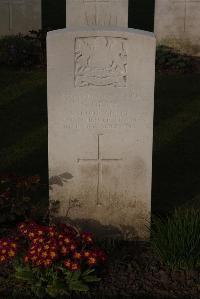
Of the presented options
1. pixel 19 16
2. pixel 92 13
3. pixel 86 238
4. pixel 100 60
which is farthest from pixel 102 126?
pixel 19 16

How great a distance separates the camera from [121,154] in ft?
18.2

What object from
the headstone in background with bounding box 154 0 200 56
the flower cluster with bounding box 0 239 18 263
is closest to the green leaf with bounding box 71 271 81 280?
the flower cluster with bounding box 0 239 18 263

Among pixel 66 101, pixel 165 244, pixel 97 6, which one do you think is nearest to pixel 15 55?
pixel 97 6

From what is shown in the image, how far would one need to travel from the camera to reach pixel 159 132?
862 cm

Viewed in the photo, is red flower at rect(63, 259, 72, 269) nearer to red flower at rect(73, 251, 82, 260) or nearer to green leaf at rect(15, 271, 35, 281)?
red flower at rect(73, 251, 82, 260)

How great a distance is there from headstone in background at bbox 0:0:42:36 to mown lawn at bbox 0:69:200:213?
1.75m

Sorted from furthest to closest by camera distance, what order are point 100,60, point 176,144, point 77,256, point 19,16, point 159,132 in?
point 19,16, point 159,132, point 176,144, point 100,60, point 77,256

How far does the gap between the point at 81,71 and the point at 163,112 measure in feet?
13.8

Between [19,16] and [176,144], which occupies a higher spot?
[19,16]

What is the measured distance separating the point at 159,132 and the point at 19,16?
508 centimetres

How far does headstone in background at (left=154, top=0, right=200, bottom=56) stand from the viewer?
12141 millimetres

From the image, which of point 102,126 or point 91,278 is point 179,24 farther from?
point 91,278

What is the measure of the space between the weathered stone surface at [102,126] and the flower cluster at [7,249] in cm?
80

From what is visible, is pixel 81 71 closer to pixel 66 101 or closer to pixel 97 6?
pixel 66 101
